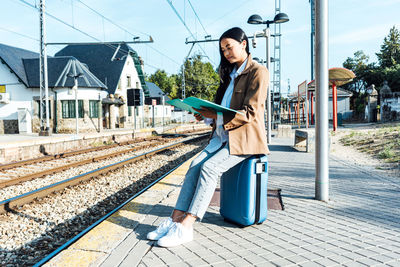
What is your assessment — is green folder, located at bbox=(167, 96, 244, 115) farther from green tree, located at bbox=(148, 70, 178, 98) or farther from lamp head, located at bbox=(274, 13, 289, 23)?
green tree, located at bbox=(148, 70, 178, 98)

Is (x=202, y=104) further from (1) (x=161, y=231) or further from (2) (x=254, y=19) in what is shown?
(2) (x=254, y=19)

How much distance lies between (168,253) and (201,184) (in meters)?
0.65

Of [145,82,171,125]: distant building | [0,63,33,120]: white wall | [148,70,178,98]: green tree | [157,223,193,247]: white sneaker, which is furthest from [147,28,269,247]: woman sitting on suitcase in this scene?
[148,70,178,98]: green tree

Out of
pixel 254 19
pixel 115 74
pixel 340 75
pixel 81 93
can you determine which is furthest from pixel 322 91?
pixel 115 74

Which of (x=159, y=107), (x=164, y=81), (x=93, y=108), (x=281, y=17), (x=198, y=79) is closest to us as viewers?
(x=281, y=17)

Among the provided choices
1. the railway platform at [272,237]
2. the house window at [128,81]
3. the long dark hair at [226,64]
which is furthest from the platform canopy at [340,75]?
the house window at [128,81]

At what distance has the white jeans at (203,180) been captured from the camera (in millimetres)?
2871

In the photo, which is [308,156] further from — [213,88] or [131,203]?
[213,88]

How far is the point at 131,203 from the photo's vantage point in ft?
13.9

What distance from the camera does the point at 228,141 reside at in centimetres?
309

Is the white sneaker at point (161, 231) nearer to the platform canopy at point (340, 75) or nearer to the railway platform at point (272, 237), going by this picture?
the railway platform at point (272, 237)

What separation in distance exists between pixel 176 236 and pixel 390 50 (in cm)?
4582

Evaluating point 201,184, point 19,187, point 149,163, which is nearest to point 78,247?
point 201,184

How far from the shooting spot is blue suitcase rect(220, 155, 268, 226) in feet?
10.3
